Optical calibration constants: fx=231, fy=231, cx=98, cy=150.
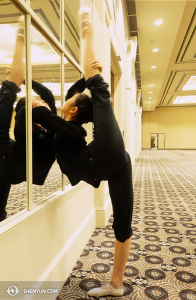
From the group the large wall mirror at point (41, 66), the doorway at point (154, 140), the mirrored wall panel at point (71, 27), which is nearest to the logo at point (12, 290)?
the large wall mirror at point (41, 66)

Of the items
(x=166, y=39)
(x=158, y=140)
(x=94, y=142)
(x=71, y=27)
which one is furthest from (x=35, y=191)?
(x=158, y=140)

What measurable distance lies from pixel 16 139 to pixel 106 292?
45.9 inches

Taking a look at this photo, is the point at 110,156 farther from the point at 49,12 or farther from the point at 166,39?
the point at 166,39

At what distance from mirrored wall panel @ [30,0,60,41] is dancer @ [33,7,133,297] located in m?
0.28

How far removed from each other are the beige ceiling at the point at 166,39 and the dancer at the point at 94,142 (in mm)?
5962

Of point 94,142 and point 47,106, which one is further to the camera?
point 47,106

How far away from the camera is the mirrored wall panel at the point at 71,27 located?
1.99 meters

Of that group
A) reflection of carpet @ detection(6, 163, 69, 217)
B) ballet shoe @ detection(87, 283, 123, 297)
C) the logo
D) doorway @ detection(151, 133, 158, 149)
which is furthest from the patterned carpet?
doorway @ detection(151, 133, 158, 149)

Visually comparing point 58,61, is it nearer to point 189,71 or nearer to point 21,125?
point 21,125

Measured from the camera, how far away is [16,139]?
1.21 m

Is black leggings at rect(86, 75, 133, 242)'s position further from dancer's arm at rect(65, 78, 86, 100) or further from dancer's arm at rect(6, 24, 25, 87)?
dancer's arm at rect(6, 24, 25, 87)

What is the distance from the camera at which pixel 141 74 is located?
42.4 ft

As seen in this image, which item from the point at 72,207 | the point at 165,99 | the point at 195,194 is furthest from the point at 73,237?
the point at 165,99

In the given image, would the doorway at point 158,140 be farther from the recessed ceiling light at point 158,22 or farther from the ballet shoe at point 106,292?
the ballet shoe at point 106,292
